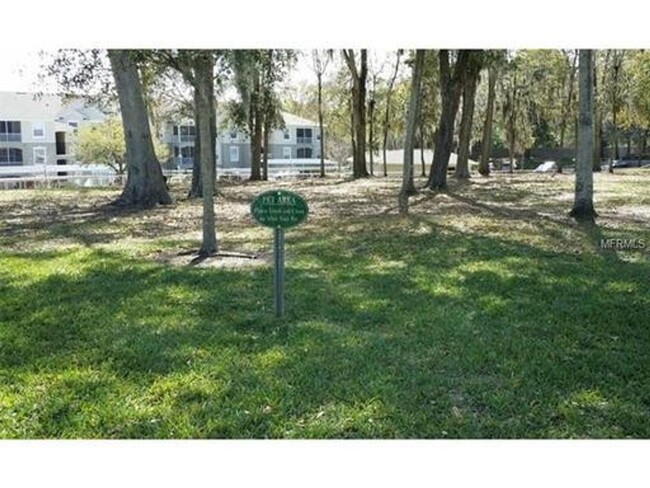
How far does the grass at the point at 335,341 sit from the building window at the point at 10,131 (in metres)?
36.4

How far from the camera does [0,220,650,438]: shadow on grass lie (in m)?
3.34

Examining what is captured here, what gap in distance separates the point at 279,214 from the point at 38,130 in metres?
42.6

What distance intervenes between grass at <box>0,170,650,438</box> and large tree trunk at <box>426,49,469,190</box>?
9.16 m

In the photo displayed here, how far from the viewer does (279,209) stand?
525cm

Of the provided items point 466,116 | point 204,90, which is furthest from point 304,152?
point 204,90

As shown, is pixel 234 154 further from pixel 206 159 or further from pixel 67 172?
pixel 206 159

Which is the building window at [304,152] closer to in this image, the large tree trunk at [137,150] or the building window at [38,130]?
the building window at [38,130]

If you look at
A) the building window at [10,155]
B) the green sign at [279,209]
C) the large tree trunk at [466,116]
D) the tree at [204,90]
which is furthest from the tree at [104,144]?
the green sign at [279,209]

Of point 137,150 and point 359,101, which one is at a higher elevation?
point 359,101

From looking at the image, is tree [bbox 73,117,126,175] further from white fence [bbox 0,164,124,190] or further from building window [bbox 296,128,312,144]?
building window [bbox 296,128,312,144]

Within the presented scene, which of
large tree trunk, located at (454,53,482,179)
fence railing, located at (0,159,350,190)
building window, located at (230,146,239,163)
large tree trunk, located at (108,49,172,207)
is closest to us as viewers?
large tree trunk, located at (108,49,172,207)

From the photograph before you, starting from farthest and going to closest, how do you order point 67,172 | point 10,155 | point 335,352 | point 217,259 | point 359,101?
1. point 10,155
2. point 67,172
3. point 359,101
4. point 217,259
5. point 335,352

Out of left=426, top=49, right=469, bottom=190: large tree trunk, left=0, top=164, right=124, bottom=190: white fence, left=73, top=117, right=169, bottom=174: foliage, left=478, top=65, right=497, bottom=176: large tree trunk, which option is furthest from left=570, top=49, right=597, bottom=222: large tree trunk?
left=73, top=117, right=169, bottom=174: foliage

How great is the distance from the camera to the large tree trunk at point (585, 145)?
10.6 m
